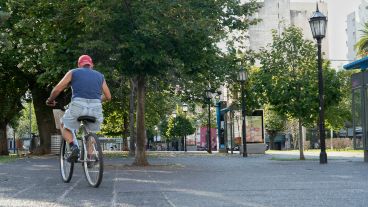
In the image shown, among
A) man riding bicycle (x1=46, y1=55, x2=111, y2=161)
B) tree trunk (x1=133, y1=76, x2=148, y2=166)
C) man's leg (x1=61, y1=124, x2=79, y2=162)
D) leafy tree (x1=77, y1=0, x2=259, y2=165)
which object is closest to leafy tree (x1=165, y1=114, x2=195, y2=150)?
tree trunk (x1=133, y1=76, x2=148, y2=166)

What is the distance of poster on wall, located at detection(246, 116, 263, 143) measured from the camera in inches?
1452

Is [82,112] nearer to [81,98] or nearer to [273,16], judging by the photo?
[81,98]

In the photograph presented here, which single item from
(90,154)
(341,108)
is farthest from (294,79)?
(341,108)

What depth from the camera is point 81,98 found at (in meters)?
8.23

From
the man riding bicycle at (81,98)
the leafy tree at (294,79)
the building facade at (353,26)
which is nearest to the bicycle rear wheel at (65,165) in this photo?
the man riding bicycle at (81,98)

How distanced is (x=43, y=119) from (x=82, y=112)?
26806 millimetres

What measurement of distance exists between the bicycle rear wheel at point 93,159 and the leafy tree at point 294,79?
16.4 m

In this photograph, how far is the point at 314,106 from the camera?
23.6 metres

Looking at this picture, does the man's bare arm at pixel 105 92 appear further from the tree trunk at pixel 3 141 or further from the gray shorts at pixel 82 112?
the tree trunk at pixel 3 141

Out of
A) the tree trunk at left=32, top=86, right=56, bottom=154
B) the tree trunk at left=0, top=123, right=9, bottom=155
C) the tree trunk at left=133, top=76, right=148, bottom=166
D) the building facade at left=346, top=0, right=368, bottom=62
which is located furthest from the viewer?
the building facade at left=346, top=0, right=368, bottom=62

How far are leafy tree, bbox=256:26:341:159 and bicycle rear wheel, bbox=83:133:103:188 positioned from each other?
16.4m

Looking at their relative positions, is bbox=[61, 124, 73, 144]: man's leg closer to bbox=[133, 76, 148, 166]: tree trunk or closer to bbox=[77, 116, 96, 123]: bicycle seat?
bbox=[77, 116, 96, 123]: bicycle seat

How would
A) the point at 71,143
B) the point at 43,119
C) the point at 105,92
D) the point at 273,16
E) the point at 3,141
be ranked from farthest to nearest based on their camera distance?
the point at 273,16 → the point at 3,141 → the point at 43,119 → the point at 105,92 → the point at 71,143

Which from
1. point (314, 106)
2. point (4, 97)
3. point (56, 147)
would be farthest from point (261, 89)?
point (4, 97)
